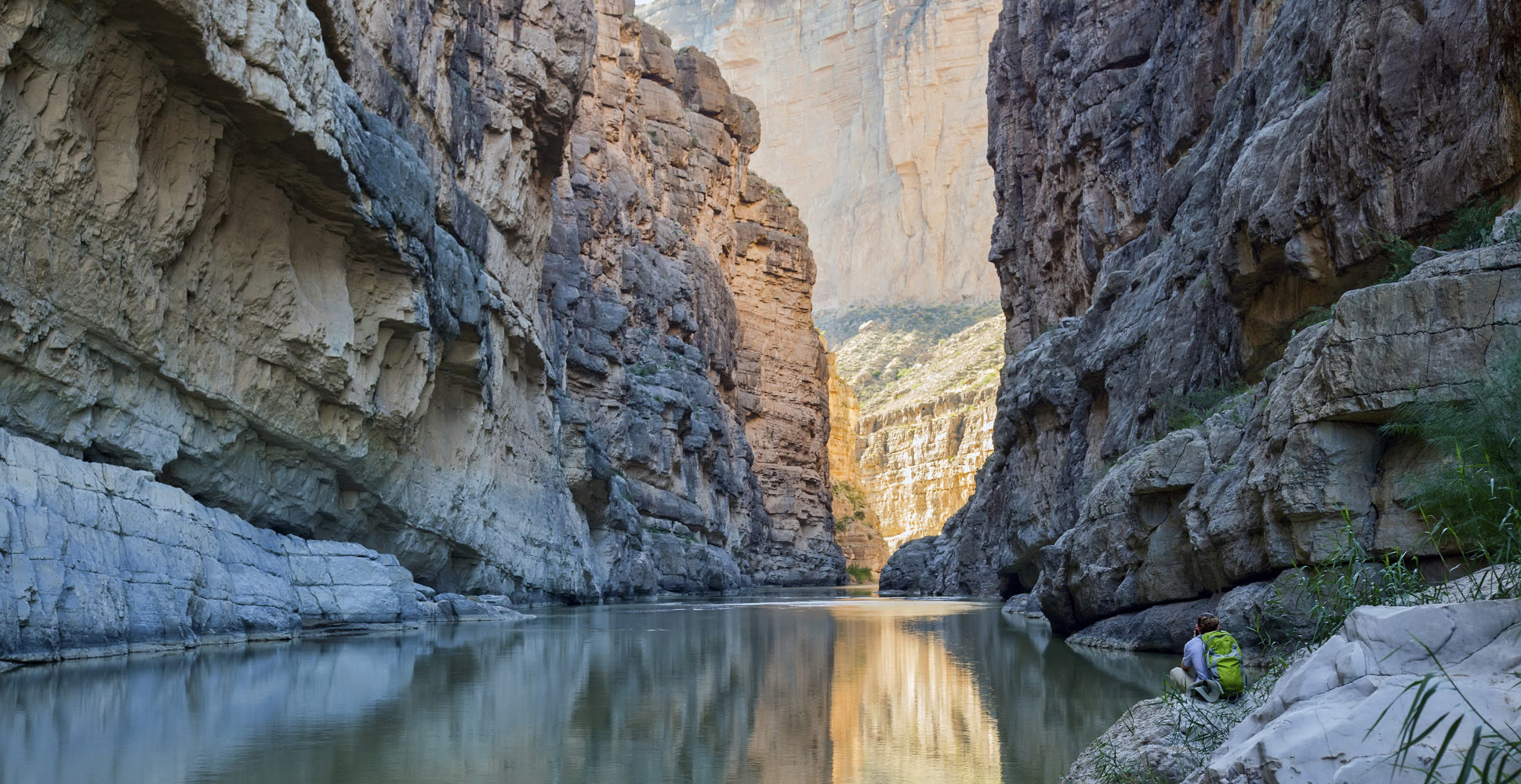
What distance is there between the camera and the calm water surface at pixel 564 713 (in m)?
7.97

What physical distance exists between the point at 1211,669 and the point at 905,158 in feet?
583

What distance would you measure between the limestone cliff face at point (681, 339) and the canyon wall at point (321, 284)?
1.29 ft

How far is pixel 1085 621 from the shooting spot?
1948 cm

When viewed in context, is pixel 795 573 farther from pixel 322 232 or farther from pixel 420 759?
pixel 420 759

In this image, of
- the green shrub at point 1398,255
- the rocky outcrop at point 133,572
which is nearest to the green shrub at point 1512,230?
the green shrub at point 1398,255

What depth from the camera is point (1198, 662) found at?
7.92 meters

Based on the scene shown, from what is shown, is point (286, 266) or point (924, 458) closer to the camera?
point (286, 266)

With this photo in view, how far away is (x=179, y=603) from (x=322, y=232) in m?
8.83

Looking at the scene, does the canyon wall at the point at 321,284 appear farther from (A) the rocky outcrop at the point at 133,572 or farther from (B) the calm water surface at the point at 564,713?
(B) the calm water surface at the point at 564,713

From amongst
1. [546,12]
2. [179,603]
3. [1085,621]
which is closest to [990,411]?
[546,12]

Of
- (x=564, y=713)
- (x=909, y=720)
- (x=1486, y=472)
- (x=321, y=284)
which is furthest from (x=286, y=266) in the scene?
(x=1486, y=472)

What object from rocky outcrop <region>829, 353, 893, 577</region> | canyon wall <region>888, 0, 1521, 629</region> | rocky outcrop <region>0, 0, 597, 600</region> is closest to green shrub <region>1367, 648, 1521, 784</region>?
canyon wall <region>888, 0, 1521, 629</region>

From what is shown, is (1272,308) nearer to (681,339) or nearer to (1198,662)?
(1198,662)

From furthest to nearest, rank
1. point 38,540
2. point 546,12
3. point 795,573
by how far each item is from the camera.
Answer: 1. point 795,573
2. point 546,12
3. point 38,540
